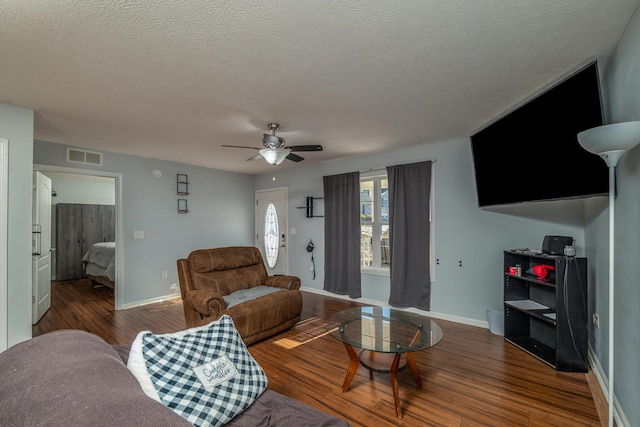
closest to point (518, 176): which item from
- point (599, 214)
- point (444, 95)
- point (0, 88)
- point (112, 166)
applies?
point (599, 214)

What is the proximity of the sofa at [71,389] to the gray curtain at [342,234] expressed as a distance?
3.76 meters

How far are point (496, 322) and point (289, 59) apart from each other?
345 centimetres

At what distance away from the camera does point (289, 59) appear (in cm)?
189

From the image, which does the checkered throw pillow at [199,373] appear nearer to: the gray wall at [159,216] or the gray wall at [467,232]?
the gray wall at [467,232]

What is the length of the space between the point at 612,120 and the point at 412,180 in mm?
2206

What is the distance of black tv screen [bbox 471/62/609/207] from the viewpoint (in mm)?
1871

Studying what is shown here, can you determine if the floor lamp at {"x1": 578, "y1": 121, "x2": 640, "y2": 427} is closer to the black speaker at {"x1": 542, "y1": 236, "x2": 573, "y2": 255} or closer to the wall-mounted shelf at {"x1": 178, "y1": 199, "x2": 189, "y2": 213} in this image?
the black speaker at {"x1": 542, "y1": 236, "x2": 573, "y2": 255}

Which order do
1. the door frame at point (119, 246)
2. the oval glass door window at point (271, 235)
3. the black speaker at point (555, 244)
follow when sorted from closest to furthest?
the black speaker at point (555, 244) → the door frame at point (119, 246) → the oval glass door window at point (271, 235)

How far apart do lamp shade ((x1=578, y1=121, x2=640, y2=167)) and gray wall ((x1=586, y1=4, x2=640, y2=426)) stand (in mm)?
197

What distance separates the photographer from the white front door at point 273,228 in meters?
5.80

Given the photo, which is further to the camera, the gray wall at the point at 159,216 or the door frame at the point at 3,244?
the gray wall at the point at 159,216

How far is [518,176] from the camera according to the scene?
263cm

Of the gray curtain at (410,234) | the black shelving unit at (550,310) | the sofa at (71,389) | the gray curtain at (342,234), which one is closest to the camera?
the sofa at (71,389)

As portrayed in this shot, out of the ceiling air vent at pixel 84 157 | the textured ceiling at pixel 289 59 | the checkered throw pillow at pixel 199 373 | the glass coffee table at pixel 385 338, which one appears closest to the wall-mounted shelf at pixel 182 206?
the ceiling air vent at pixel 84 157
